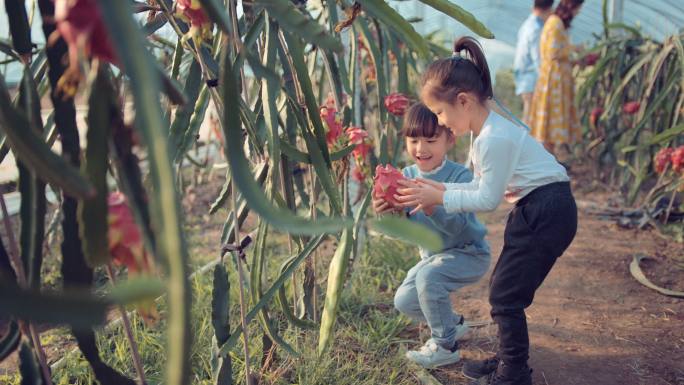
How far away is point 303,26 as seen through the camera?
688 mm

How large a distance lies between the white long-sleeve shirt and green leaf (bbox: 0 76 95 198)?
2.79ft

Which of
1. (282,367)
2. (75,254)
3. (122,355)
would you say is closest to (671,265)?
(282,367)

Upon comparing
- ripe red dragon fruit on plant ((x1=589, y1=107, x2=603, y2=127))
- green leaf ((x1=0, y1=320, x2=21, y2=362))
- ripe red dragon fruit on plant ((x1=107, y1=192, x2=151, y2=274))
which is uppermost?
ripe red dragon fruit on plant ((x1=107, y1=192, x2=151, y2=274))

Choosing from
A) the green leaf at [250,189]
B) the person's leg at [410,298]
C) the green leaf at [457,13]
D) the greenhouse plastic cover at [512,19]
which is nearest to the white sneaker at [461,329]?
the person's leg at [410,298]

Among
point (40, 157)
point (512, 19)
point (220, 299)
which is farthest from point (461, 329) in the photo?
point (512, 19)

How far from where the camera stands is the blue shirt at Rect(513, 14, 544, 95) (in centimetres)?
340

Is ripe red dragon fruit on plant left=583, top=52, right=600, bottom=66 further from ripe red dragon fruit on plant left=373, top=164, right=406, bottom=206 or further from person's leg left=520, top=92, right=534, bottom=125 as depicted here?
ripe red dragon fruit on plant left=373, top=164, right=406, bottom=206

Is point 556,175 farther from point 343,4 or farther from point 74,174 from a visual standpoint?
point 74,174

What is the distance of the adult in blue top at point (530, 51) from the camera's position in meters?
3.38

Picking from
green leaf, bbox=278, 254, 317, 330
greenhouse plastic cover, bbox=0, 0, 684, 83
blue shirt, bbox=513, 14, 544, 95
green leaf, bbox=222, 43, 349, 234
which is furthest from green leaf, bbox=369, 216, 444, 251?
blue shirt, bbox=513, 14, 544, 95

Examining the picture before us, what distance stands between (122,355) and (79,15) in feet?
3.82

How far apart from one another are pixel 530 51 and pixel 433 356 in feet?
8.51

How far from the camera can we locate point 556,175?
4.16 feet

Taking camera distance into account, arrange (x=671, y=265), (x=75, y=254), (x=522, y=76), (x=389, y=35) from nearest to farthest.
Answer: (x=75, y=254)
(x=389, y=35)
(x=671, y=265)
(x=522, y=76)
